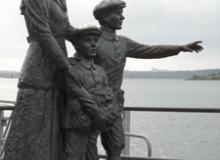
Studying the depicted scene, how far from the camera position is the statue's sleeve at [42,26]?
3859 mm

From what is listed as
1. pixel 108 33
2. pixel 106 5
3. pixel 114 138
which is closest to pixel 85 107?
pixel 114 138

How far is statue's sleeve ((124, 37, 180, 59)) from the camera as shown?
468 cm

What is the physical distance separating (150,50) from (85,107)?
1008 mm

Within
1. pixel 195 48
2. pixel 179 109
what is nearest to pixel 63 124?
pixel 195 48

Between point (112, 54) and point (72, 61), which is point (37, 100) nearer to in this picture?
point (72, 61)

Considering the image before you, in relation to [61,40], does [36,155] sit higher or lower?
lower

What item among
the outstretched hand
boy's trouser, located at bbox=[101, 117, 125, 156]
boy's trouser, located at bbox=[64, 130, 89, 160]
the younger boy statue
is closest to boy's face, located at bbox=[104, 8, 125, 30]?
the younger boy statue

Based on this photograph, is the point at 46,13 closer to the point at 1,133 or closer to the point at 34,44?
the point at 34,44

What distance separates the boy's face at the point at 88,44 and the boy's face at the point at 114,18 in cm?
35

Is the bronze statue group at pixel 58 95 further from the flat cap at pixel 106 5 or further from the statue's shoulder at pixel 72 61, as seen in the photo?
the flat cap at pixel 106 5

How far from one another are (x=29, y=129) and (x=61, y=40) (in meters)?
0.73

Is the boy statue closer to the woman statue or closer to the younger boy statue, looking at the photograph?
the younger boy statue

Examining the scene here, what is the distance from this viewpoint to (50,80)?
4.07 metres

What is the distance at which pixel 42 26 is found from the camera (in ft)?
12.6
